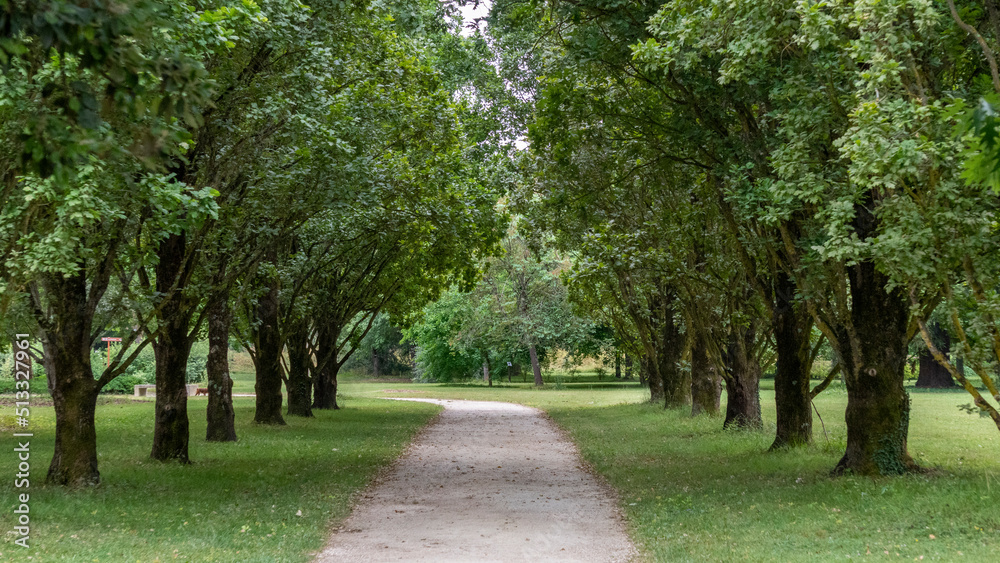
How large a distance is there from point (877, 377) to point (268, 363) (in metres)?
15.1

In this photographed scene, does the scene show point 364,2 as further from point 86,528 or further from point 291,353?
point 291,353

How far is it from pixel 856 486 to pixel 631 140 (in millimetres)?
6368

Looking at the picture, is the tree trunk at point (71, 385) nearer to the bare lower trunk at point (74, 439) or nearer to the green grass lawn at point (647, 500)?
the bare lower trunk at point (74, 439)

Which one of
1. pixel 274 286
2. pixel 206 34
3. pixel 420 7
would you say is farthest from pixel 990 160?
pixel 274 286

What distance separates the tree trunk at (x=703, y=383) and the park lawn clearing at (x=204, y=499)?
8.07 m

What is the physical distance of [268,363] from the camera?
20422 millimetres

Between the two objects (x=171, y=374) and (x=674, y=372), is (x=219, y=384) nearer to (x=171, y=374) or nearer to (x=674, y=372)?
(x=171, y=374)

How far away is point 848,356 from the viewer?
414 inches

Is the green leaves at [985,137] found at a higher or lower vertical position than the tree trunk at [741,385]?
higher

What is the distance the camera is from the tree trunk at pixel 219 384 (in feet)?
53.5

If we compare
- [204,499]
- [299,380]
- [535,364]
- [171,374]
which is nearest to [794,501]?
[204,499]

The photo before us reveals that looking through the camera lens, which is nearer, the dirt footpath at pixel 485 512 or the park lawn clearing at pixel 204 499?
the park lawn clearing at pixel 204 499
